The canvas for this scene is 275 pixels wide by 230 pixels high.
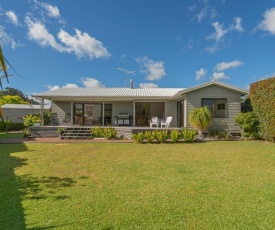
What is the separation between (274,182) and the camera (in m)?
4.57

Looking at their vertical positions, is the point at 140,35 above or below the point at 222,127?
above

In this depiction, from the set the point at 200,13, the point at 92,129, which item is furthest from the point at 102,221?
the point at 200,13

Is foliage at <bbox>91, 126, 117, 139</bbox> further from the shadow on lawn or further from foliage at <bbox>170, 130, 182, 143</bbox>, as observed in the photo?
Result: the shadow on lawn

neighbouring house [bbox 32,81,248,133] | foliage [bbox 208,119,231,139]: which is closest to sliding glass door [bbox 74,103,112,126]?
neighbouring house [bbox 32,81,248,133]

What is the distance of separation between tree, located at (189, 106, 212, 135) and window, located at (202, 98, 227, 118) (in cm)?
114

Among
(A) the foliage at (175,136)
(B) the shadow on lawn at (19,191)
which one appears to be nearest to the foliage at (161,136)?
(A) the foliage at (175,136)

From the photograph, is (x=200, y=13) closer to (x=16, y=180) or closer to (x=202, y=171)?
(x=202, y=171)

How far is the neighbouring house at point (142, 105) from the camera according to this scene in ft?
43.4

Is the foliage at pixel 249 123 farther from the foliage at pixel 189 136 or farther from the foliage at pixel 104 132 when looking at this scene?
the foliage at pixel 104 132

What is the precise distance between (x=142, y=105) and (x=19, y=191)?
1452cm

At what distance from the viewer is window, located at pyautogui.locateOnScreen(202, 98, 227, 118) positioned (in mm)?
13359

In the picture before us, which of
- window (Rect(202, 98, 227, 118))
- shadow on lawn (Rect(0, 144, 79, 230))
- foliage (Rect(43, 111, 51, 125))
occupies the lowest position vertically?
shadow on lawn (Rect(0, 144, 79, 230))

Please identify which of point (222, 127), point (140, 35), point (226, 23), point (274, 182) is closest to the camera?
point (274, 182)

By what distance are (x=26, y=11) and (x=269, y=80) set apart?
1369cm
